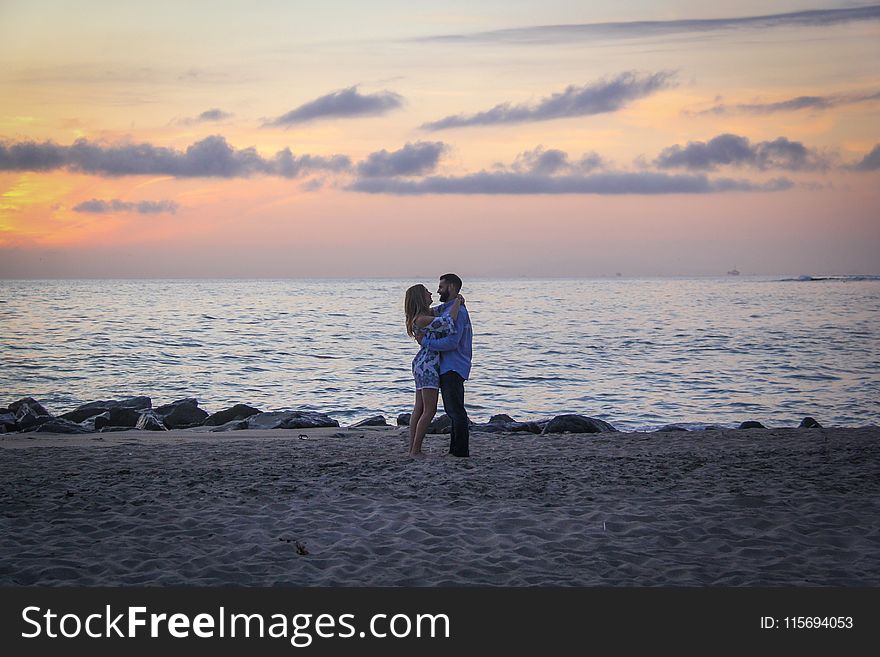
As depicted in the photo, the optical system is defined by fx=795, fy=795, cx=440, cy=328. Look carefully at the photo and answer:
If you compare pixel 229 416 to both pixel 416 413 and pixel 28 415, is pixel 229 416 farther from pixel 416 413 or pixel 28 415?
pixel 416 413

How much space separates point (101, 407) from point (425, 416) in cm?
1174

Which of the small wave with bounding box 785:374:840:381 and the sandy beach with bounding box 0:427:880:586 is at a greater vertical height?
the sandy beach with bounding box 0:427:880:586

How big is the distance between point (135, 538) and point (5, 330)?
43.6 meters

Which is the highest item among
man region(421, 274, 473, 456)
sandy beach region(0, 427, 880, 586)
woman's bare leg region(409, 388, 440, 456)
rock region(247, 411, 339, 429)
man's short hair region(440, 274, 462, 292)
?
man's short hair region(440, 274, 462, 292)

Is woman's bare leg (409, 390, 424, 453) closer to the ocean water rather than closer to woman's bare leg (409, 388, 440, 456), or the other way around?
woman's bare leg (409, 388, 440, 456)

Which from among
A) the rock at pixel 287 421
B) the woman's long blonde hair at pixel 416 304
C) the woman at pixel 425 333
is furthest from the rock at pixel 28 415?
the woman's long blonde hair at pixel 416 304

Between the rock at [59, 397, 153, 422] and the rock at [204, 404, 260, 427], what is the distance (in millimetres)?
1898

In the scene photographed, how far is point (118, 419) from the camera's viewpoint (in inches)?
625

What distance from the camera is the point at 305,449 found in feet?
38.7

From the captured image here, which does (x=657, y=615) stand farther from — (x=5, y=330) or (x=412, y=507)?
(x=5, y=330)

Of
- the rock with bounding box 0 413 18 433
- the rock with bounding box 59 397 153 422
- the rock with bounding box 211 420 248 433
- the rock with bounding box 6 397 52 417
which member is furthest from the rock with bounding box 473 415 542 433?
the rock with bounding box 6 397 52 417

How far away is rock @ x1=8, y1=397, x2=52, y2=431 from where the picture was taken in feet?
52.4

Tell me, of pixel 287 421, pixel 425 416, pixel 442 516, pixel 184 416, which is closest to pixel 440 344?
pixel 425 416

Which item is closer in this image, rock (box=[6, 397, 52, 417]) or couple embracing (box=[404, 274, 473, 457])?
couple embracing (box=[404, 274, 473, 457])
